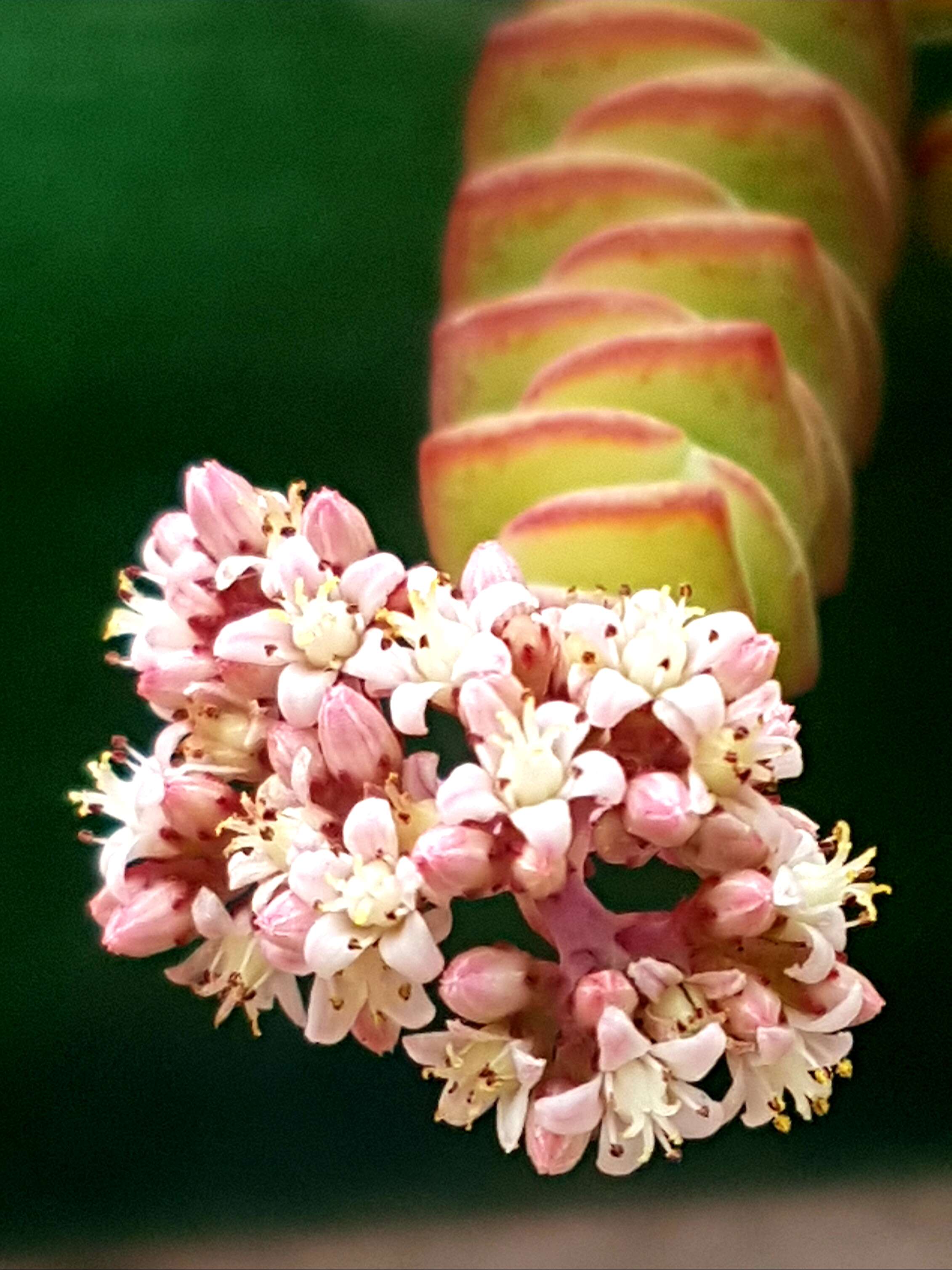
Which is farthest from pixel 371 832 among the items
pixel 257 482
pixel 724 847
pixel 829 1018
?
pixel 257 482

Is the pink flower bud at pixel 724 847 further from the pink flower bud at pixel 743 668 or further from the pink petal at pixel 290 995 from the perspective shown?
the pink petal at pixel 290 995

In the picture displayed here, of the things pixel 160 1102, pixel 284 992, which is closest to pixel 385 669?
pixel 284 992

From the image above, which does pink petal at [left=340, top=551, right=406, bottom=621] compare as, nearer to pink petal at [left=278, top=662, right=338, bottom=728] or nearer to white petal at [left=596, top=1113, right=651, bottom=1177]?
pink petal at [left=278, top=662, right=338, bottom=728]

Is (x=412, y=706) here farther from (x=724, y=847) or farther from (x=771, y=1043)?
(x=771, y=1043)

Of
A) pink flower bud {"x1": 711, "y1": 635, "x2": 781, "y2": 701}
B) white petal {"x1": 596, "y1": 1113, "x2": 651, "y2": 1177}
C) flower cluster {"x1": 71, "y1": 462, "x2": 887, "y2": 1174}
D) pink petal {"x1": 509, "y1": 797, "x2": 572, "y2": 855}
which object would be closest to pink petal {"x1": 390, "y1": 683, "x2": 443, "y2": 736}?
flower cluster {"x1": 71, "y1": 462, "x2": 887, "y2": 1174}

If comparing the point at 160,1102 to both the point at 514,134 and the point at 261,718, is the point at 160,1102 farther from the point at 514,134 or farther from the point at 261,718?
the point at 514,134
